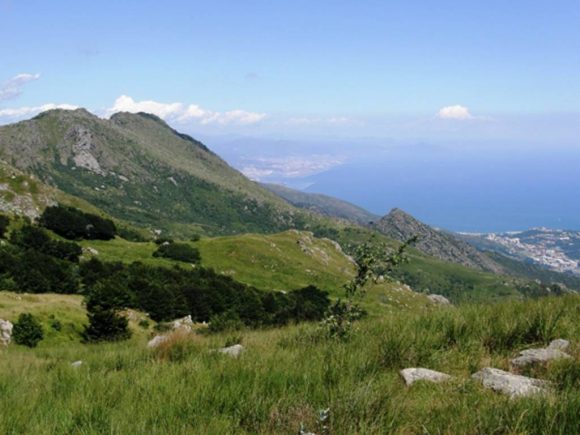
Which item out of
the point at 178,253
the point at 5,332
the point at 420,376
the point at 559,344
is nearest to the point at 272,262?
the point at 178,253

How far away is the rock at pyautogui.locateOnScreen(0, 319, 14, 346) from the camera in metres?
28.8

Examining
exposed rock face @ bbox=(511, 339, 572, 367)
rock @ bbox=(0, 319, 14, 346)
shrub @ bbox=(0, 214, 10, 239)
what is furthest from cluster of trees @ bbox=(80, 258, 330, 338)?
exposed rock face @ bbox=(511, 339, 572, 367)

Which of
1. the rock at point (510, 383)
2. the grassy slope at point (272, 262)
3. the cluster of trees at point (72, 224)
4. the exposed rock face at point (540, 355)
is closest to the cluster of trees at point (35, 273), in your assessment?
the grassy slope at point (272, 262)

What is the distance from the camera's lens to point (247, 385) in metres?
4.94

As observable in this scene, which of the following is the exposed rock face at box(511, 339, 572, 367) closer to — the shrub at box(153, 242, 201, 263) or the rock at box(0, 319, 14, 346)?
the rock at box(0, 319, 14, 346)

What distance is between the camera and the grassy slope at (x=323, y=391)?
393 centimetres

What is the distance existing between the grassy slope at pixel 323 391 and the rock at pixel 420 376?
0.53ft

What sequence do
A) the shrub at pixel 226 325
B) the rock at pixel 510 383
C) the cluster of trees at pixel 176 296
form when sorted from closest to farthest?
the rock at pixel 510 383 → the shrub at pixel 226 325 → the cluster of trees at pixel 176 296

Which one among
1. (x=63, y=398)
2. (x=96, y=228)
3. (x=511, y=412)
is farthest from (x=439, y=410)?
(x=96, y=228)

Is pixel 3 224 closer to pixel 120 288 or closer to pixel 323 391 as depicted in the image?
pixel 120 288

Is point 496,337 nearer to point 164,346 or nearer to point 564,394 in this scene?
point 564,394

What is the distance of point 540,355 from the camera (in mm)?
6078

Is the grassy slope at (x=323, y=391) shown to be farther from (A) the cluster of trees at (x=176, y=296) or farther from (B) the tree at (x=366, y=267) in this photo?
(A) the cluster of trees at (x=176, y=296)

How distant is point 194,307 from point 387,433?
5880cm
